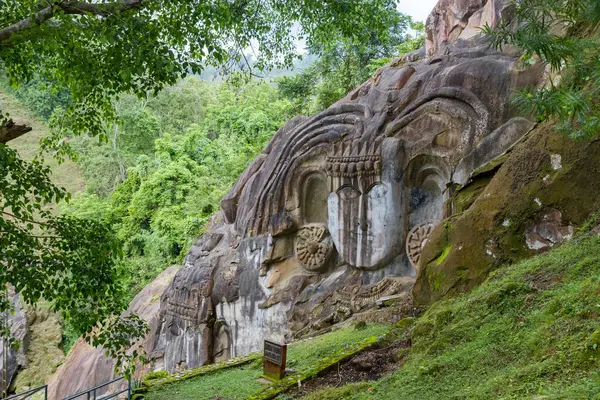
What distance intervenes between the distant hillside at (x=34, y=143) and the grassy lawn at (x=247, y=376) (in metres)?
26.0

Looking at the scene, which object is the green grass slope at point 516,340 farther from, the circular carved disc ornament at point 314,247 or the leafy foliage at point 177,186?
the leafy foliage at point 177,186

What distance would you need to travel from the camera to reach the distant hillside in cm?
3325

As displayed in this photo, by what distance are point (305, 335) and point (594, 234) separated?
18.0 feet

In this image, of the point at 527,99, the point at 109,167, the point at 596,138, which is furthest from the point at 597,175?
the point at 109,167

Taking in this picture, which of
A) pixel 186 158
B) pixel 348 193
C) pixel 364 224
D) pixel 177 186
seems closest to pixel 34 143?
A: pixel 186 158

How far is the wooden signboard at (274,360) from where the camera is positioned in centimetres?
738

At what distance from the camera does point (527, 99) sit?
166 inches

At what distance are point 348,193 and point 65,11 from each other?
6.23 metres

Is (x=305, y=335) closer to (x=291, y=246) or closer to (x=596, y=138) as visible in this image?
(x=291, y=246)

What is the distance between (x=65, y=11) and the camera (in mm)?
5266

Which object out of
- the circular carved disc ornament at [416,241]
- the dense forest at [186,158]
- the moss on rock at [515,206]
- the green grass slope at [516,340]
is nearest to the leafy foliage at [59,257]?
the green grass slope at [516,340]

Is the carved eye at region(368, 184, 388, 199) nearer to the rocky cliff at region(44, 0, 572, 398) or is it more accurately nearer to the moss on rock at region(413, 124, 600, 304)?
the rocky cliff at region(44, 0, 572, 398)

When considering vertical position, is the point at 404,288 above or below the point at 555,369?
above

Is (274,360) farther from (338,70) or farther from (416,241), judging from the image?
(338,70)
